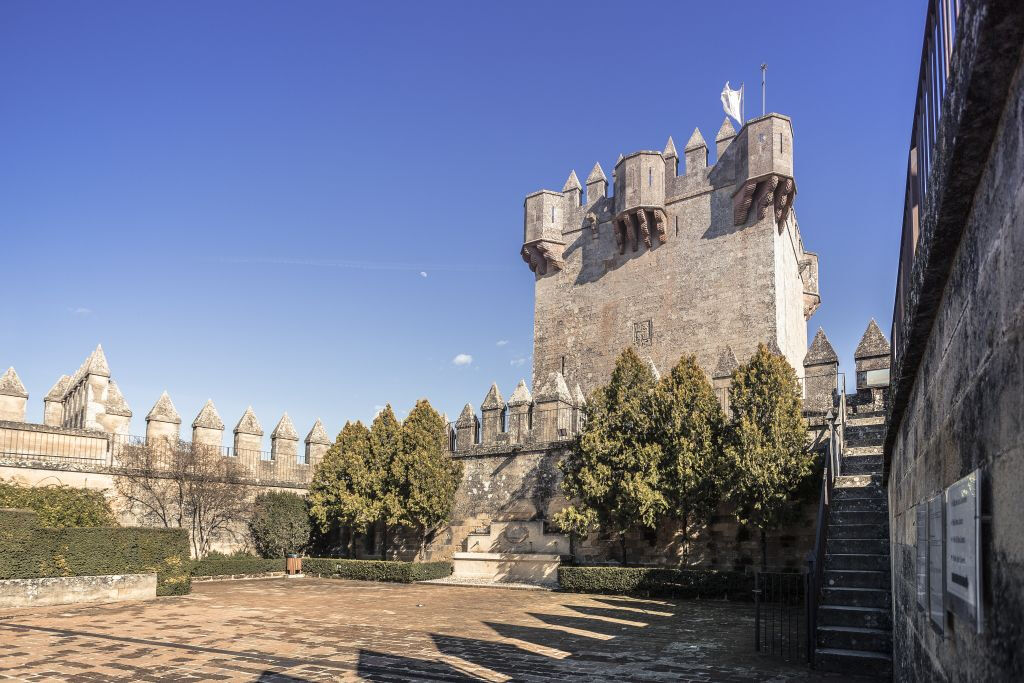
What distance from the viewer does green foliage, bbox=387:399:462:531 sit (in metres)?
26.2

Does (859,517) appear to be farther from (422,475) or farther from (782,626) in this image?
(422,475)

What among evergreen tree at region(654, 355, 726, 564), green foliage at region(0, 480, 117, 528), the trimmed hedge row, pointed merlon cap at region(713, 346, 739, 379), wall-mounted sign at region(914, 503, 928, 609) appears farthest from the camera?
pointed merlon cap at region(713, 346, 739, 379)

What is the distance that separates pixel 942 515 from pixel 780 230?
26.0m

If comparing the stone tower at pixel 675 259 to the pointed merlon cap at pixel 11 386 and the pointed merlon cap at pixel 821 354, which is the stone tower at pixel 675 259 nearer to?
the pointed merlon cap at pixel 821 354

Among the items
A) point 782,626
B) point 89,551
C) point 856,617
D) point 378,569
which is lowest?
point 378,569

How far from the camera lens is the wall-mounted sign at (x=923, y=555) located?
4079 millimetres

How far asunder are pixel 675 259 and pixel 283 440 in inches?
672

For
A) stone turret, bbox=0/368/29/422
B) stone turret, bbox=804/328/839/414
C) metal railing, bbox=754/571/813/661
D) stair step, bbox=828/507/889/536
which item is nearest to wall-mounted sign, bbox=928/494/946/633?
metal railing, bbox=754/571/813/661

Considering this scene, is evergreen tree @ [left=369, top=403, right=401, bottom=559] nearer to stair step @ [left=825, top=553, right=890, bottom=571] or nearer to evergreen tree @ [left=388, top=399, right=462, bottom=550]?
evergreen tree @ [left=388, top=399, right=462, bottom=550]

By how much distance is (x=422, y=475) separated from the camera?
26.4 meters

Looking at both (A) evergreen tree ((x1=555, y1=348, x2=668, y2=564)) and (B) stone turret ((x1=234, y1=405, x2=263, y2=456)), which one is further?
(B) stone turret ((x1=234, y1=405, x2=263, y2=456))

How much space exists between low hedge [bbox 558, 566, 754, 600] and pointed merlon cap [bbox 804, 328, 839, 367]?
23.2 feet

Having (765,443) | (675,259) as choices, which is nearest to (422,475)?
(765,443)

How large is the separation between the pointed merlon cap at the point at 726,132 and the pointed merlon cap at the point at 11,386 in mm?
25806
